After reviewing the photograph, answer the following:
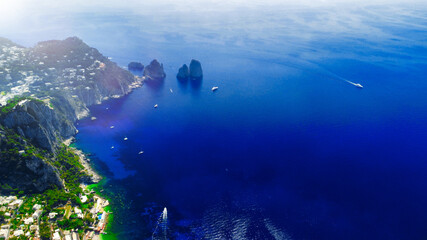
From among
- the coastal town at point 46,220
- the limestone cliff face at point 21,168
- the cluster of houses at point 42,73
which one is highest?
the cluster of houses at point 42,73

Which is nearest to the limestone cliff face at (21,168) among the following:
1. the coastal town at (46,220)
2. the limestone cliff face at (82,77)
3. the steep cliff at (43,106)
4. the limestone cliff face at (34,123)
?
the steep cliff at (43,106)

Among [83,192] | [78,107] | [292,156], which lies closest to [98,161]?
[83,192]

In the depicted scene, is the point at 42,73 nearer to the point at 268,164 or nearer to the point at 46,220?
the point at 46,220

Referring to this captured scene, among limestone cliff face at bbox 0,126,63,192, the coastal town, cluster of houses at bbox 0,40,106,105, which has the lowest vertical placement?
the coastal town

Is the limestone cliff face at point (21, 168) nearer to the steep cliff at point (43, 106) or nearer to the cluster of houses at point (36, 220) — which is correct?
the steep cliff at point (43, 106)

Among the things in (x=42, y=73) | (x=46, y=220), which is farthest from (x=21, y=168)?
A: (x=42, y=73)

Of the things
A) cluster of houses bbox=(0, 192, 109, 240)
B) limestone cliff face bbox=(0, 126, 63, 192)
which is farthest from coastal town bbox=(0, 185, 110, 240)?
limestone cliff face bbox=(0, 126, 63, 192)

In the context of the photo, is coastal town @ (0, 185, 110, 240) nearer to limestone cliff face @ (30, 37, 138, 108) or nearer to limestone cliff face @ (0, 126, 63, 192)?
limestone cliff face @ (0, 126, 63, 192)

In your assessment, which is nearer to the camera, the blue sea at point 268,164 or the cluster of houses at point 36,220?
the cluster of houses at point 36,220
